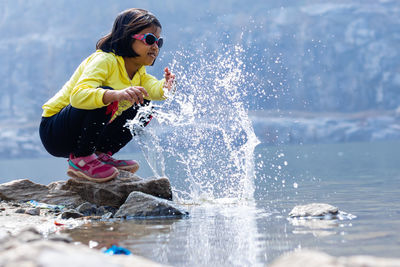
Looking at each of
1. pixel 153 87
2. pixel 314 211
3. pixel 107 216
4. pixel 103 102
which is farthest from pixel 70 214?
pixel 314 211

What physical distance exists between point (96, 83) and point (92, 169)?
1.00 metres

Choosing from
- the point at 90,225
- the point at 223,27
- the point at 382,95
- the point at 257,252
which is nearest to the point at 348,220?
the point at 257,252

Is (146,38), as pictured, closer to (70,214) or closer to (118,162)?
(118,162)

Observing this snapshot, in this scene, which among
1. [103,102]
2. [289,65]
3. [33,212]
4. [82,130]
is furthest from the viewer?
[289,65]

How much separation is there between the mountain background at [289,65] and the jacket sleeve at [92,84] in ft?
348

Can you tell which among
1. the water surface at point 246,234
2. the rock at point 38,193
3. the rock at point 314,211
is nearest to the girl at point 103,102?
the rock at point 38,193

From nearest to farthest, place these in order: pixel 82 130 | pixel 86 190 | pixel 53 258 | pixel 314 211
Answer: pixel 53 258 < pixel 314 211 < pixel 82 130 < pixel 86 190

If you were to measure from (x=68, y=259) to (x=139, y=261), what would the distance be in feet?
1.16

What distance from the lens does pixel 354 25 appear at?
441ft

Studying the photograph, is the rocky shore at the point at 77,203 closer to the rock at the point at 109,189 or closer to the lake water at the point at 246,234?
the rock at the point at 109,189

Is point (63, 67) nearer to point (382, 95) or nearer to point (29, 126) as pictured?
point (29, 126)

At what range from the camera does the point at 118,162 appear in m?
6.01

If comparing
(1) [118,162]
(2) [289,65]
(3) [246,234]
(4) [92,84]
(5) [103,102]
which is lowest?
(3) [246,234]

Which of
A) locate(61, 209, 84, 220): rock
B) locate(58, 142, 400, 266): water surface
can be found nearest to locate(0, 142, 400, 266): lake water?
locate(58, 142, 400, 266): water surface
